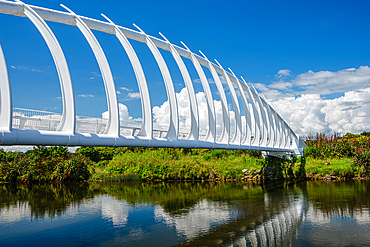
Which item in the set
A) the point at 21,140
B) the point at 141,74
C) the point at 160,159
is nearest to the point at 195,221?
the point at 141,74

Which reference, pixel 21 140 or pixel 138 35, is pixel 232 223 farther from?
pixel 138 35

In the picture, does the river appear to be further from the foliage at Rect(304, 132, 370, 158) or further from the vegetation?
the foliage at Rect(304, 132, 370, 158)

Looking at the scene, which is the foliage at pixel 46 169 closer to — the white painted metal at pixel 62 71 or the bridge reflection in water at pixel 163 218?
the bridge reflection in water at pixel 163 218

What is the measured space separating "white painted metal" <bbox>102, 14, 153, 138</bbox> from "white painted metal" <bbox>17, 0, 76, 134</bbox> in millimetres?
3163

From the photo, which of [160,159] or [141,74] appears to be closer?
[141,74]

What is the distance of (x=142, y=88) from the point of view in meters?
12.2

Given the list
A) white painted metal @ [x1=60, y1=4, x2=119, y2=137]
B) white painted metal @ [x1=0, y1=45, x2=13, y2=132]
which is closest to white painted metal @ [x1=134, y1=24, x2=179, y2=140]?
white painted metal @ [x1=60, y1=4, x2=119, y2=137]

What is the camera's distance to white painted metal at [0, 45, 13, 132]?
24.1 feet

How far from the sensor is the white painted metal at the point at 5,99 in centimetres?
736

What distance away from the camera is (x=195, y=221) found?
1342cm

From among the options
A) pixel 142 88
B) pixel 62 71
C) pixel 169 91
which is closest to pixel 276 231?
pixel 169 91

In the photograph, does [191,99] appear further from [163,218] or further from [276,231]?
[276,231]

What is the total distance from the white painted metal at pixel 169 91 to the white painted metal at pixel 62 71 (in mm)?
4692

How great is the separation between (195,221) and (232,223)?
68.1 inches
